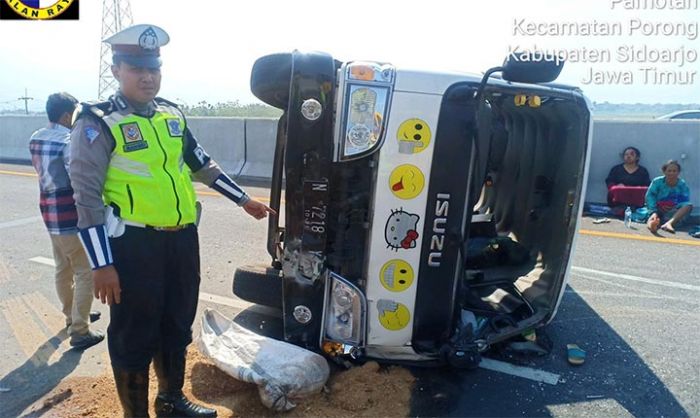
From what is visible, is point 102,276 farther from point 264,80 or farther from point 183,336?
point 264,80

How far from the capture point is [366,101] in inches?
106

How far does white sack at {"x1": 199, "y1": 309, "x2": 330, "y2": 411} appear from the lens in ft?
8.87

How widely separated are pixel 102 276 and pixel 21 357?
174cm

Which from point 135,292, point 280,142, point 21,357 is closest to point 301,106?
point 280,142

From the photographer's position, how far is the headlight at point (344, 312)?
2893mm

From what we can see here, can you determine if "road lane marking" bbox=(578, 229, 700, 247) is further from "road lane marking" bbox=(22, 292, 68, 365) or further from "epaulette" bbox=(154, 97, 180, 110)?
"road lane marking" bbox=(22, 292, 68, 365)

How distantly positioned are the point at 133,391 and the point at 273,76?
176cm

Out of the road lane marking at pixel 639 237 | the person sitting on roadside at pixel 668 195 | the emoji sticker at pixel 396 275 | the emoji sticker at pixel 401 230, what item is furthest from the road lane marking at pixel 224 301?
the person sitting on roadside at pixel 668 195

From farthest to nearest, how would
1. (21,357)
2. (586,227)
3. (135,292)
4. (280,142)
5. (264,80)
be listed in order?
1. (586,227)
2. (21,357)
3. (280,142)
4. (264,80)
5. (135,292)

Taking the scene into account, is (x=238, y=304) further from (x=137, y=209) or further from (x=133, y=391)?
(x=137, y=209)

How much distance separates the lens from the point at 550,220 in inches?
155

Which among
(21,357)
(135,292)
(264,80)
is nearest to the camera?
(135,292)

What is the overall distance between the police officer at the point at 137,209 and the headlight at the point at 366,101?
0.86m

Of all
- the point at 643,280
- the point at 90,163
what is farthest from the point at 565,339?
the point at 90,163
